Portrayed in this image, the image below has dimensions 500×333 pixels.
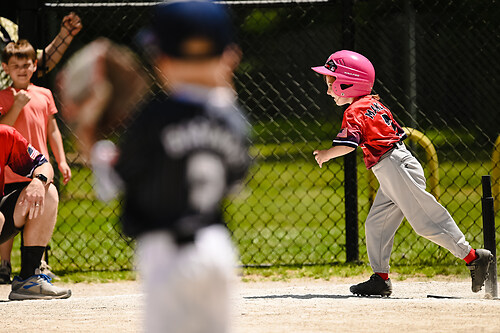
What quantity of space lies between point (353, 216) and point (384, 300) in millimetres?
1574

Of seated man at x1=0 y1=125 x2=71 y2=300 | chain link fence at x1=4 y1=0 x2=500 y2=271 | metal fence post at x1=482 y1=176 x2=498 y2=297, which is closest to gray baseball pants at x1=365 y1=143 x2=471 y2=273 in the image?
metal fence post at x1=482 y1=176 x2=498 y2=297

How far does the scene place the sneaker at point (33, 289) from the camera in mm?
5285

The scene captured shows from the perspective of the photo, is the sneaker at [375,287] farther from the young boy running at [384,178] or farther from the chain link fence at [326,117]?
the chain link fence at [326,117]

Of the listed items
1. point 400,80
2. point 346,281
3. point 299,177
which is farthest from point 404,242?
point 400,80

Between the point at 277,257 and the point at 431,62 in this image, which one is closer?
the point at 277,257

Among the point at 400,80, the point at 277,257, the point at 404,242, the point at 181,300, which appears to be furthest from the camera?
the point at 400,80

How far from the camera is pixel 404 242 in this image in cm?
755

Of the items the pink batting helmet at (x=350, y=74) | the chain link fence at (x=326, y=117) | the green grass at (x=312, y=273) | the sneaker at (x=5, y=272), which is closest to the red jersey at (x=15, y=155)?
the sneaker at (x=5, y=272)

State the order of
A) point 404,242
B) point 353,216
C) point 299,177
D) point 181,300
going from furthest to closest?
point 299,177, point 404,242, point 353,216, point 181,300

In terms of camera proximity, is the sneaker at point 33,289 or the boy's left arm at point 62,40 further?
the boy's left arm at point 62,40

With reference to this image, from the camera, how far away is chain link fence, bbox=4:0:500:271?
7.05 meters

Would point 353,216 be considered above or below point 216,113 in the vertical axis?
below

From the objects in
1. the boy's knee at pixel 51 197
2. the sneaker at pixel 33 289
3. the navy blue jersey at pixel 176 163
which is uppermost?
the navy blue jersey at pixel 176 163

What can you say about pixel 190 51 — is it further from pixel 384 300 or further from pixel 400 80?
pixel 400 80
